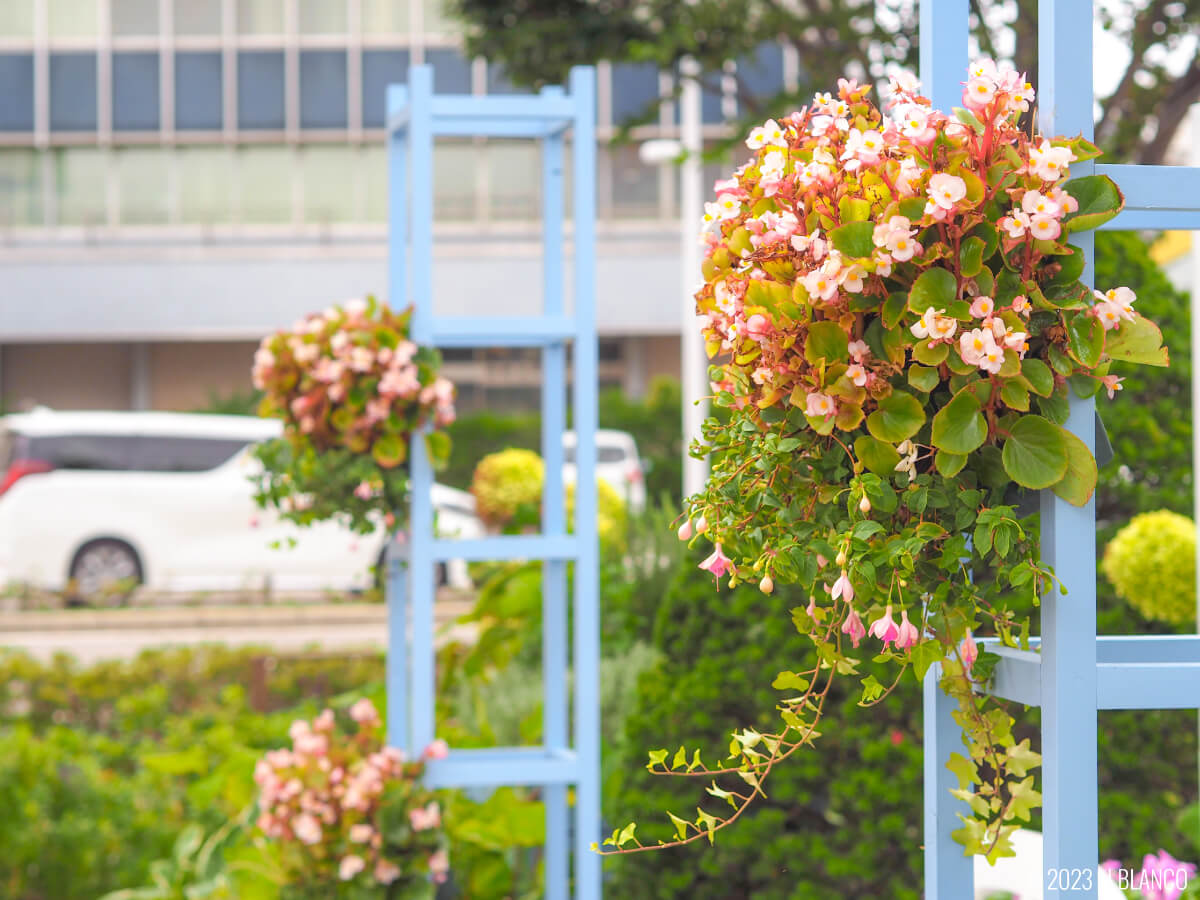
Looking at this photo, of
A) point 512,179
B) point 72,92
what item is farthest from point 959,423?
point 72,92

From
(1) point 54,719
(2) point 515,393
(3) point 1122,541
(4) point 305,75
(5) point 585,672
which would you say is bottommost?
(1) point 54,719

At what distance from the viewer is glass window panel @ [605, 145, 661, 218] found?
16.3 m

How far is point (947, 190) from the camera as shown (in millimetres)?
995

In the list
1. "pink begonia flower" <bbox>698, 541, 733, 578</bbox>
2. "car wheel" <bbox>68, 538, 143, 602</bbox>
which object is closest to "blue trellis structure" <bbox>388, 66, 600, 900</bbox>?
"pink begonia flower" <bbox>698, 541, 733, 578</bbox>

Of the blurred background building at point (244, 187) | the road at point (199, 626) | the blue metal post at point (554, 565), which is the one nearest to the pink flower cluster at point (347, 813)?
the blue metal post at point (554, 565)

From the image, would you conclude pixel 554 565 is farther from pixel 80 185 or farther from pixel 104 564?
pixel 80 185

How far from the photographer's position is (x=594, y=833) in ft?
9.35

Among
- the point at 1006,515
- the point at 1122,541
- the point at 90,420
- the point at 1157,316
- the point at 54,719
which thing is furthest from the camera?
the point at 90,420

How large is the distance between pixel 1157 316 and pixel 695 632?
1.33m

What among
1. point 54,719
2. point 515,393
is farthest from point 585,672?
point 515,393

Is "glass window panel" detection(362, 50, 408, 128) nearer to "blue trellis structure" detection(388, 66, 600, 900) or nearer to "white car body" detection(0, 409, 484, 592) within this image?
"white car body" detection(0, 409, 484, 592)

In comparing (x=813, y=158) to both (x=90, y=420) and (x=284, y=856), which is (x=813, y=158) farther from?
(x=90, y=420)

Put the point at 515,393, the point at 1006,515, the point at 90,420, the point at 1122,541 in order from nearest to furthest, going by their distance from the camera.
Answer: the point at 1006,515, the point at 1122,541, the point at 90,420, the point at 515,393

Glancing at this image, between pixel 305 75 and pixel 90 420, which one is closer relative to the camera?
pixel 90 420
